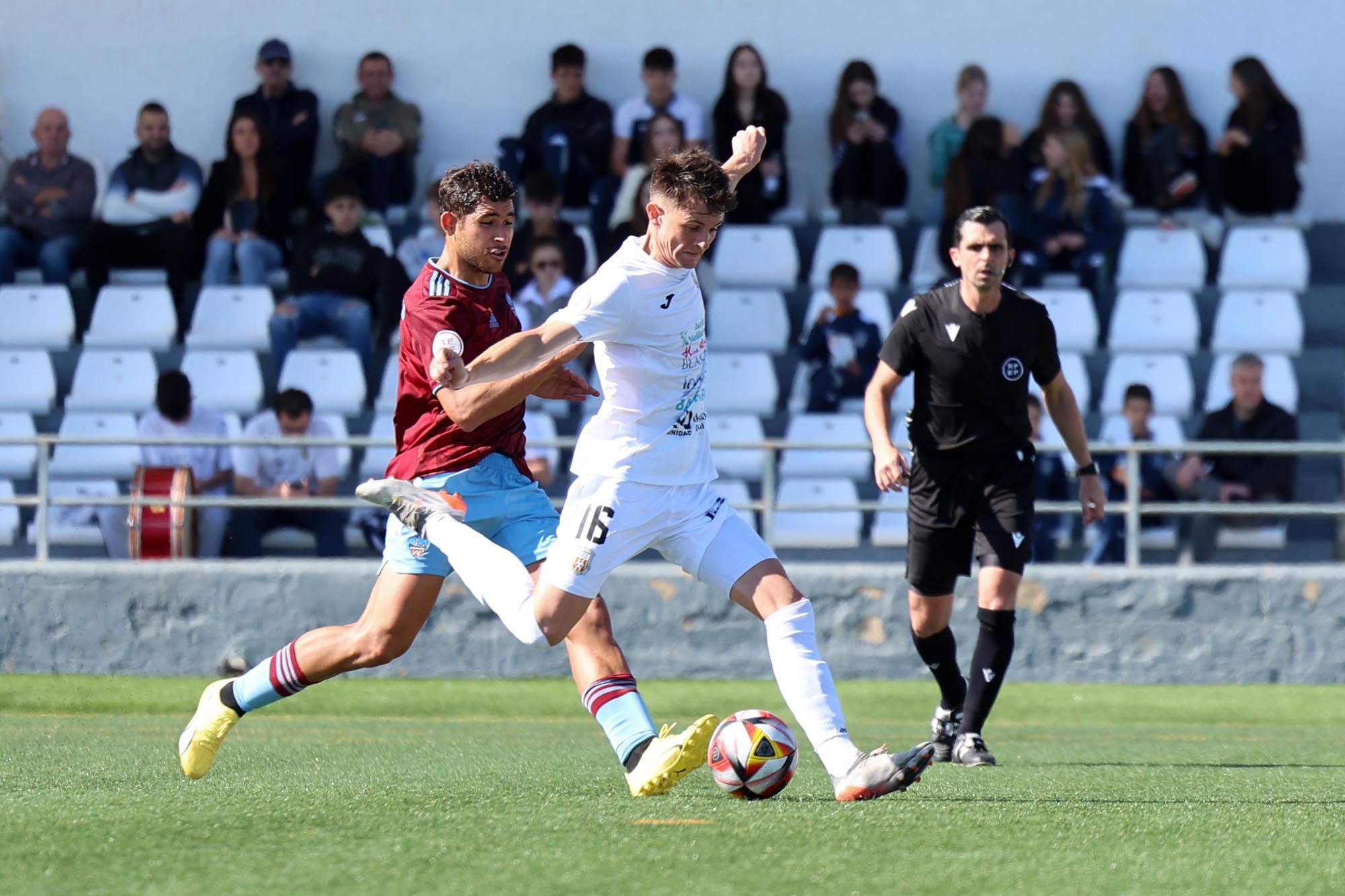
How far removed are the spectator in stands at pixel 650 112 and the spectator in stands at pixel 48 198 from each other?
421cm

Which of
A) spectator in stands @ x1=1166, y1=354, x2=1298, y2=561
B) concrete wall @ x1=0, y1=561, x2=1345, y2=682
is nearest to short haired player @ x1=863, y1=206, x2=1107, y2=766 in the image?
concrete wall @ x1=0, y1=561, x2=1345, y2=682

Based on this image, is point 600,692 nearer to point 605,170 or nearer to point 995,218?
point 995,218

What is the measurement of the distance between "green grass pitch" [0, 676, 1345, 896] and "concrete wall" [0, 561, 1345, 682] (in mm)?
2402

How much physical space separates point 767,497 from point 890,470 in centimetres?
429

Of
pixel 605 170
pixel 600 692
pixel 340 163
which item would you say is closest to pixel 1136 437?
pixel 605 170

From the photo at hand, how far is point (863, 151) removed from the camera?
1509cm

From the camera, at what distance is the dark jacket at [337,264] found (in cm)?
1398

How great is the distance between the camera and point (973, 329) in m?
7.57

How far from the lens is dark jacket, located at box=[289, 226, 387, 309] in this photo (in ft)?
45.9

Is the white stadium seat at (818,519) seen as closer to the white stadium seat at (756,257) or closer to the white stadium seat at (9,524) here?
the white stadium seat at (756,257)

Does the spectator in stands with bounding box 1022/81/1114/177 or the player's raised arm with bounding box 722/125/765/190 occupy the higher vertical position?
the spectator in stands with bounding box 1022/81/1114/177

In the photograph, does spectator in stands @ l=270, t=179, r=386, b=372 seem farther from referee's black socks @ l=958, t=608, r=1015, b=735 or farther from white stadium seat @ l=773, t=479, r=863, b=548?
referee's black socks @ l=958, t=608, r=1015, b=735

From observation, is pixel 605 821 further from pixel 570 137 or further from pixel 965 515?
pixel 570 137

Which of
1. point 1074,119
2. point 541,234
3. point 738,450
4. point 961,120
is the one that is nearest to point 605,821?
point 738,450
